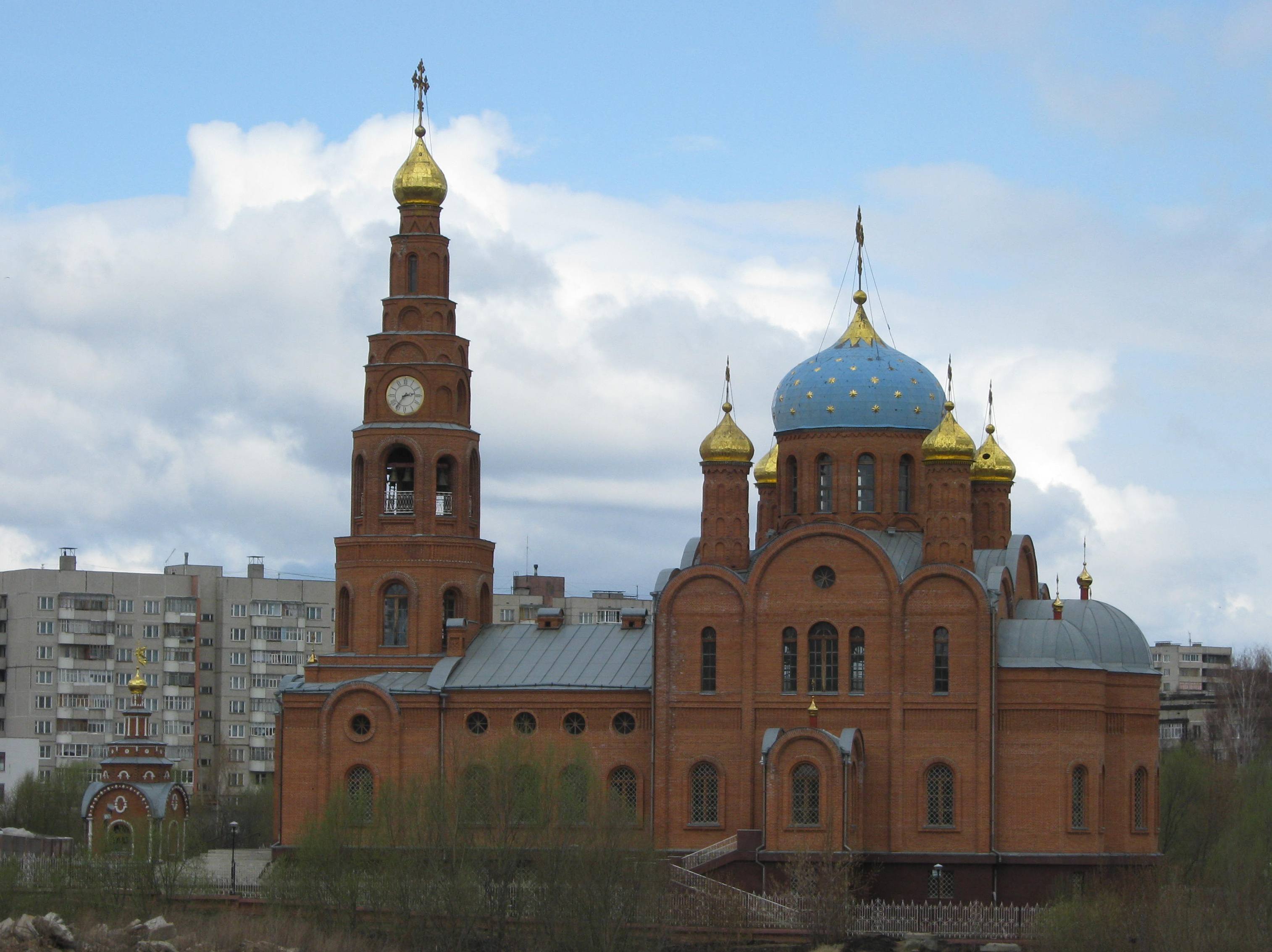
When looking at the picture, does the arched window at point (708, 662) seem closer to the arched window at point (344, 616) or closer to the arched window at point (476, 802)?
the arched window at point (476, 802)

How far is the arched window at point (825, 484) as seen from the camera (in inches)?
2197

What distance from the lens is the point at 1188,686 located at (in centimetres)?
12100

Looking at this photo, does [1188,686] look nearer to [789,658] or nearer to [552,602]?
[552,602]

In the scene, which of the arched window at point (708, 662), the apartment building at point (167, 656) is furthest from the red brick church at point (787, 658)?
the apartment building at point (167, 656)

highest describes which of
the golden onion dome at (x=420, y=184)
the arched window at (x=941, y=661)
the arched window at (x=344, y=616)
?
the golden onion dome at (x=420, y=184)

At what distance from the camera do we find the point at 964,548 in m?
51.6

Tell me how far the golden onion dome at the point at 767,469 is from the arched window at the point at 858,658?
24.4ft

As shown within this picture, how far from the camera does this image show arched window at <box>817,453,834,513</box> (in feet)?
183

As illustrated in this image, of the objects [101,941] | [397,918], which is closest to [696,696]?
[397,918]

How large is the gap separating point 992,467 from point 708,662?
9.61m

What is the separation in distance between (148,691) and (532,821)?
133 feet

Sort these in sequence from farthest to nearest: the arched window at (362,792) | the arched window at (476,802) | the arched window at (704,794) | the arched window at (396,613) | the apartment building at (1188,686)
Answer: the apartment building at (1188,686)
the arched window at (396,613)
the arched window at (704,794)
the arched window at (362,792)
the arched window at (476,802)

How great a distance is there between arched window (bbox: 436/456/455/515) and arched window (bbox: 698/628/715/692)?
7781 mm

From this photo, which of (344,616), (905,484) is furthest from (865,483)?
(344,616)
